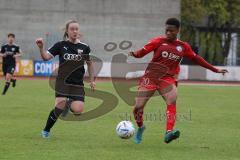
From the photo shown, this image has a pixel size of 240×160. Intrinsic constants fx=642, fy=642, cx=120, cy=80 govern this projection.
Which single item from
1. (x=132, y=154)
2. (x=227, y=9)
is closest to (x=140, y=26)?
(x=227, y=9)

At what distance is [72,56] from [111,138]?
5.53 ft

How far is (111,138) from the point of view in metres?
11.9

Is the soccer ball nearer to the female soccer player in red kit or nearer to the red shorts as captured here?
the female soccer player in red kit

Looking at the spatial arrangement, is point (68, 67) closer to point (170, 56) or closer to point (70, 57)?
point (70, 57)

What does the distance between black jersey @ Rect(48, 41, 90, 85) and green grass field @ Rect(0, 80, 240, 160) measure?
1.12 m

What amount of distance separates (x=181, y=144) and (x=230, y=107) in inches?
382

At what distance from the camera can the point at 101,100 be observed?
22438mm

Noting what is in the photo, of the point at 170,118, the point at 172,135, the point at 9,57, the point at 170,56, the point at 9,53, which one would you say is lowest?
the point at 9,57

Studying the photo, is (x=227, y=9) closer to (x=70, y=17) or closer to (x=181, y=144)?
(x=70, y=17)

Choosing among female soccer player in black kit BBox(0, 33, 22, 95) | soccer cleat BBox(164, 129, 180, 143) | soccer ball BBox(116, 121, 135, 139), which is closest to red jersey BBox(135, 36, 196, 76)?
soccer ball BBox(116, 121, 135, 139)

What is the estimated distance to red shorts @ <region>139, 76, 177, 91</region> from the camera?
36.8 feet

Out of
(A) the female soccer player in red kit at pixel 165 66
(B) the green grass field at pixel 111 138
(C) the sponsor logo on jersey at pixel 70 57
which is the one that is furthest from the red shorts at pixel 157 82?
(C) the sponsor logo on jersey at pixel 70 57

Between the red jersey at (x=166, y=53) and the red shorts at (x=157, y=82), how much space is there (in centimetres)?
11

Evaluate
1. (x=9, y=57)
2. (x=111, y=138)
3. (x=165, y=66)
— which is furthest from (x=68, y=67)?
(x=9, y=57)
